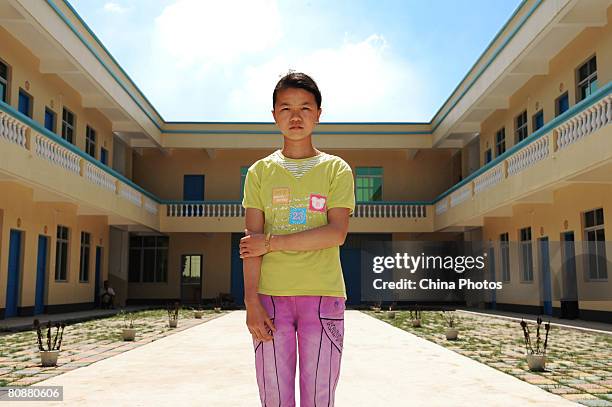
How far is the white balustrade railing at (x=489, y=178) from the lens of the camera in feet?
61.8

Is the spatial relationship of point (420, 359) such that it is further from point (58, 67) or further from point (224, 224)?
point (224, 224)

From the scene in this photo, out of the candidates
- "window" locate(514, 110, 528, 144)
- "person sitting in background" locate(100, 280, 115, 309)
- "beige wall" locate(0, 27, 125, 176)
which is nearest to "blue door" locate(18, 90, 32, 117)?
"beige wall" locate(0, 27, 125, 176)

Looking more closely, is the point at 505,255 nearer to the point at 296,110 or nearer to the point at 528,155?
the point at 528,155

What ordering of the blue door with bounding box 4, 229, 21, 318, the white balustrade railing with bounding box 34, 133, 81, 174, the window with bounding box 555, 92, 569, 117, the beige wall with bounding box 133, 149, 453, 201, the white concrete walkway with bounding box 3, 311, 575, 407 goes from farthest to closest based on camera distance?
1. the beige wall with bounding box 133, 149, 453, 201
2. the window with bounding box 555, 92, 569, 117
3. the blue door with bounding box 4, 229, 21, 318
4. the white balustrade railing with bounding box 34, 133, 81, 174
5. the white concrete walkway with bounding box 3, 311, 575, 407

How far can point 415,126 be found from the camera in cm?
2859

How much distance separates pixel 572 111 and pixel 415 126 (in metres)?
15.1

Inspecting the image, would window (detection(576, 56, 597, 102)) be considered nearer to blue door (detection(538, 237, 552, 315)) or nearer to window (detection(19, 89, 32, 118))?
blue door (detection(538, 237, 552, 315))

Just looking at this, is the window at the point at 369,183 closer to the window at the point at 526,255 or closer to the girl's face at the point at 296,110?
the window at the point at 526,255

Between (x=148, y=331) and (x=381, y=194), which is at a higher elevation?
(x=381, y=194)

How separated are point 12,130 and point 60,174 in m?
2.94

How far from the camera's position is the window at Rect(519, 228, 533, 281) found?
68.6 ft

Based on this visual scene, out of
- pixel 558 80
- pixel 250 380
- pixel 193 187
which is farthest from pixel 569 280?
pixel 193 187

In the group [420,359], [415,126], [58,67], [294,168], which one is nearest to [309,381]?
[294,168]

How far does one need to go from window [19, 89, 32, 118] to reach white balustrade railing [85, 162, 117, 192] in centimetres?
217
